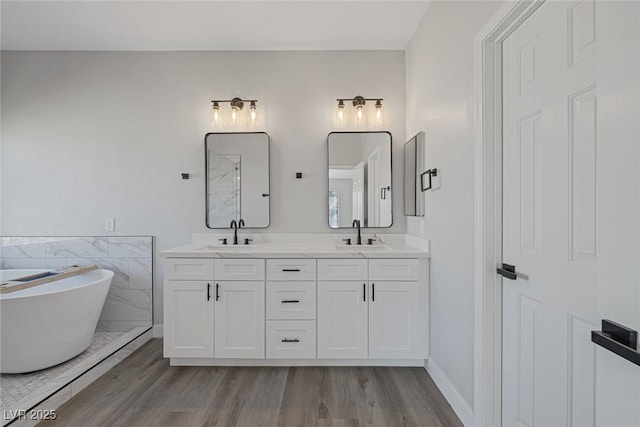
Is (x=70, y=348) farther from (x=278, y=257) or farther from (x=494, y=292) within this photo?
(x=494, y=292)

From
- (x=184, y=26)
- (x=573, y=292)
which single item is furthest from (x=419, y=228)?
(x=184, y=26)

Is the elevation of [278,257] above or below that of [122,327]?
above

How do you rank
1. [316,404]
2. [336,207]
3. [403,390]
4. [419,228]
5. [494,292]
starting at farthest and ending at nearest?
1. [336,207]
2. [419,228]
3. [403,390]
4. [316,404]
5. [494,292]

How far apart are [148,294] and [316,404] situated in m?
1.89

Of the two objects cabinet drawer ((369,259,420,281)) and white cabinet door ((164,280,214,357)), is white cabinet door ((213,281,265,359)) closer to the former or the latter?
white cabinet door ((164,280,214,357))

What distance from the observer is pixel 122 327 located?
2.81 m

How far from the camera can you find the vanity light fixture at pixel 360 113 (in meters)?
2.76

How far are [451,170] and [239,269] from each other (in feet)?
5.27

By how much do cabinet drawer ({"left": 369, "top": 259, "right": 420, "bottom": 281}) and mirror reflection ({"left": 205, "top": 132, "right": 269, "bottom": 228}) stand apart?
43.7 inches

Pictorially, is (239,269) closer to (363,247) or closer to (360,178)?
(363,247)

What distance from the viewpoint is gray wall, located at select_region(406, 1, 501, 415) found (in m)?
1.62

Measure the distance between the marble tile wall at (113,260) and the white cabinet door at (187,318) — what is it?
725mm

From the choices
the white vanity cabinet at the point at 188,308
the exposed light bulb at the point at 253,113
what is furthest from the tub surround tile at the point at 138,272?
the exposed light bulb at the point at 253,113

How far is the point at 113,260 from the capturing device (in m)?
2.82
